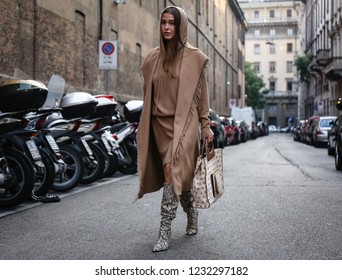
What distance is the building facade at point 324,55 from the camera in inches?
1881

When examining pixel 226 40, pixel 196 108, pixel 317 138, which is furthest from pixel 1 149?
pixel 226 40

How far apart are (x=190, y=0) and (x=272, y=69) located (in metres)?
71.5

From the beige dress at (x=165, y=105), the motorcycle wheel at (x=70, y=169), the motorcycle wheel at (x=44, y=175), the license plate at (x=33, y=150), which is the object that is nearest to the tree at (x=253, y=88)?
the motorcycle wheel at (x=70, y=169)

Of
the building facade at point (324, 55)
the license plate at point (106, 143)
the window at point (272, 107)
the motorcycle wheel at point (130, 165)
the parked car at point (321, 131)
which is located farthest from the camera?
the window at point (272, 107)

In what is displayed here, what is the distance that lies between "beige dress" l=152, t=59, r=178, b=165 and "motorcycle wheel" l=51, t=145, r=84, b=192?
421 cm

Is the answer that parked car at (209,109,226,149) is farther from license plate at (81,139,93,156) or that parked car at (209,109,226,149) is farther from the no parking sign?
license plate at (81,139,93,156)

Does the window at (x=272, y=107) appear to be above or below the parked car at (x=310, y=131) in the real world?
above

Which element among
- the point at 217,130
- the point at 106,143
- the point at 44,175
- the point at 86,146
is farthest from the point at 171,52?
the point at 217,130

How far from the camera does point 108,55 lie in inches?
595

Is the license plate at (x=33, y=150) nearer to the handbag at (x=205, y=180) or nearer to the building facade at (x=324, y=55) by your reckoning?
the handbag at (x=205, y=180)

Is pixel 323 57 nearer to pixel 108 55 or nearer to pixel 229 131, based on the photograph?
pixel 229 131

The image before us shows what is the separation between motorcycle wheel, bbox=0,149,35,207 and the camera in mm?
6980

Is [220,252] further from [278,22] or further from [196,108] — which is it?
[278,22]

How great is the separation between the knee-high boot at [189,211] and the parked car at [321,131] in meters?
23.1
